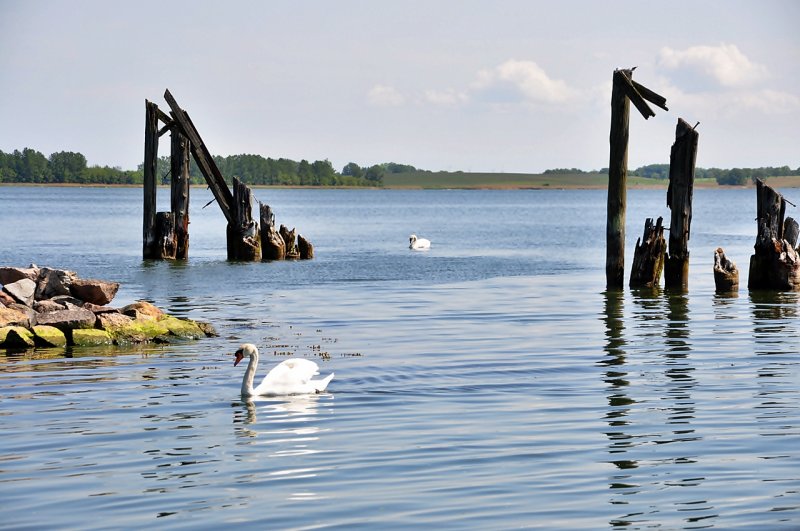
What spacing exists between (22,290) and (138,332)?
7.72 ft

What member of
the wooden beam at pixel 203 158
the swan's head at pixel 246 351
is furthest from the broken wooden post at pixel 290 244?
the swan's head at pixel 246 351

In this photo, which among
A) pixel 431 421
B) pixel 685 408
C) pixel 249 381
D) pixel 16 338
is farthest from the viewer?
Answer: pixel 16 338

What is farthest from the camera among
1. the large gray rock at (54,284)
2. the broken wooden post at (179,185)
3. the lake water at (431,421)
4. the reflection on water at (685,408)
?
the broken wooden post at (179,185)

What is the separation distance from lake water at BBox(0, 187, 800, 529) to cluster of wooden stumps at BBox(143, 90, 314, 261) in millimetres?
10592

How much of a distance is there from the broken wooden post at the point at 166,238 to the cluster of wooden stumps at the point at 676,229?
49.2 feet

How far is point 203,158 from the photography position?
1385 inches

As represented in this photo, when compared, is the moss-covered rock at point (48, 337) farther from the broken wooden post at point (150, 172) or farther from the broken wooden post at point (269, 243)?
the broken wooden post at point (269, 243)

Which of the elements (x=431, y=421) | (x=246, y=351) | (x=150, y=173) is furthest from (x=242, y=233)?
(x=431, y=421)

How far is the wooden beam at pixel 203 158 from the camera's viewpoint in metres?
34.4

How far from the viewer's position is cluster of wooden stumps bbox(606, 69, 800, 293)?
76.4 ft

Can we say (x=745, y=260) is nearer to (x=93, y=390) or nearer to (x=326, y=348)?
(x=326, y=348)

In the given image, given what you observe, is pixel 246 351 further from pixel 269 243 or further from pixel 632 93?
pixel 269 243

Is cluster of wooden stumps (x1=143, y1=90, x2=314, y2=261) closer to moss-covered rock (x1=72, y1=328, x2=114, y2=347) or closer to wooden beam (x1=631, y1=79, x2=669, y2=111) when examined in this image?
wooden beam (x1=631, y1=79, x2=669, y2=111)

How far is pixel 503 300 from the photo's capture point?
81.6 feet
